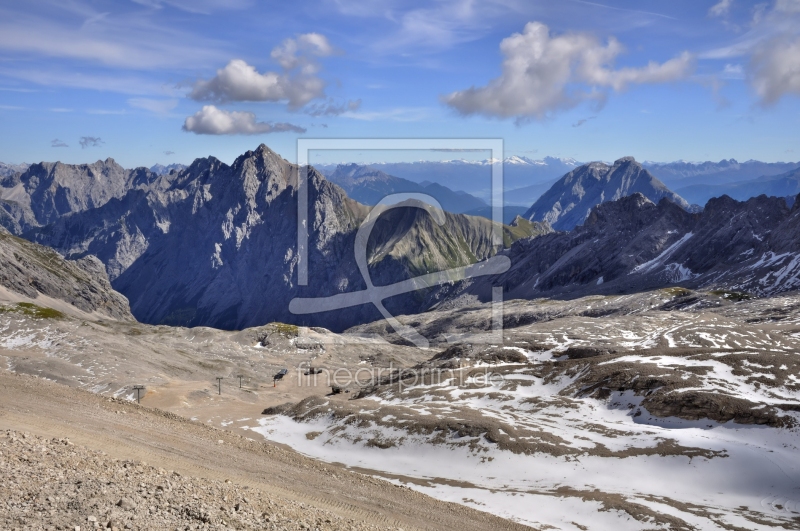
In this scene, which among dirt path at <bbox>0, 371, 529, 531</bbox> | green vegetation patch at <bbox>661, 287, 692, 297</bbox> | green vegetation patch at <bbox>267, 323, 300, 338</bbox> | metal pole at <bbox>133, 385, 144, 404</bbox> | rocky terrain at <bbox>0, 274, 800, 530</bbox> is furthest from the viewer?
green vegetation patch at <bbox>661, 287, 692, 297</bbox>

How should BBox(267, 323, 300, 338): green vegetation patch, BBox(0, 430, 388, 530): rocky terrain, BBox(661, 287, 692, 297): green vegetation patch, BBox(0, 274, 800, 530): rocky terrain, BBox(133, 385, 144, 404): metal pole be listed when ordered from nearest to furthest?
BBox(0, 430, 388, 530): rocky terrain < BBox(0, 274, 800, 530): rocky terrain < BBox(133, 385, 144, 404): metal pole < BBox(267, 323, 300, 338): green vegetation patch < BBox(661, 287, 692, 297): green vegetation patch

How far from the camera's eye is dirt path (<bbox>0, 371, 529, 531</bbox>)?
105 feet

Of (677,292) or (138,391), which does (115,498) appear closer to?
(138,391)

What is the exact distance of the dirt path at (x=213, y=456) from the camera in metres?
31.9

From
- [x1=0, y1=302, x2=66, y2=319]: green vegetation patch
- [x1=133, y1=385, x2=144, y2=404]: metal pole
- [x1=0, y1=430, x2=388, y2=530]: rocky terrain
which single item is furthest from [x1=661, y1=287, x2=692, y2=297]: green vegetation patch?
[x1=0, y1=430, x2=388, y2=530]: rocky terrain

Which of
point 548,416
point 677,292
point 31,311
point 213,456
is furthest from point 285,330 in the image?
point 677,292

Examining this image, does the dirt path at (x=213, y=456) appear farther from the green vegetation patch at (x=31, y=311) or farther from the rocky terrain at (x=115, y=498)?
the green vegetation patch at (x=31, y=311)

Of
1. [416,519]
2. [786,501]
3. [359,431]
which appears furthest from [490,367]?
[416,519]

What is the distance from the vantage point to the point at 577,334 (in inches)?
4564

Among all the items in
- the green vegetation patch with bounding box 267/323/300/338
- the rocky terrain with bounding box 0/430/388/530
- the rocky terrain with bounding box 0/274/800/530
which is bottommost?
the green vegetation patch with bounding box 267/323/300/338

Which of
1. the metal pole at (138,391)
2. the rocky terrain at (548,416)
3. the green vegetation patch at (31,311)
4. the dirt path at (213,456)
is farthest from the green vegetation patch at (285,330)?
the dirt path at (213,456)

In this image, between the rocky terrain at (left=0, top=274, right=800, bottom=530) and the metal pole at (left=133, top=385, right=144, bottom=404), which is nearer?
the rocky terrain at (left=0, top=274, right=800, bottom=530)

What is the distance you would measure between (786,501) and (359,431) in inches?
1460

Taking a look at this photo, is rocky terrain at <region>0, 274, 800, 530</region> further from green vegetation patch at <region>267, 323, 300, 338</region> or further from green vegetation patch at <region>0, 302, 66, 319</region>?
green vegetation patch at <region>267, 323, 300, 338</region>
